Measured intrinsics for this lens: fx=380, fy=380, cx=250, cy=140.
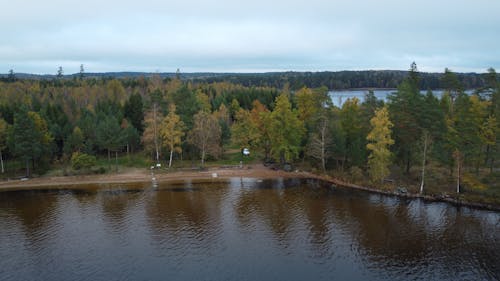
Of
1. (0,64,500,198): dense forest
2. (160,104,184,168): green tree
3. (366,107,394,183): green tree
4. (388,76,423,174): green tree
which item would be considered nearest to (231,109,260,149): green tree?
(0,64,500,198): dense forest

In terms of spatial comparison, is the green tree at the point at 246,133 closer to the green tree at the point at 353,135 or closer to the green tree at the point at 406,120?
the green tree at the point at 353,135

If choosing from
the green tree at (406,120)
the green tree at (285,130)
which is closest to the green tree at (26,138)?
the green tree at (285,130)

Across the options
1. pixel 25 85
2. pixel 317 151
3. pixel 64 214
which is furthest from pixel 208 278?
pixel 25 85

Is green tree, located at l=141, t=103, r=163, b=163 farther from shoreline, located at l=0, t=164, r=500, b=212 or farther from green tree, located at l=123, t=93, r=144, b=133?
green tree, located at l=123, t=93, r=144, b=133

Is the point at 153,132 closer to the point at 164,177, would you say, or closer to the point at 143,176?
the point at 143,176

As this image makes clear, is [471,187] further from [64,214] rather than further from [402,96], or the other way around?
[64,214]

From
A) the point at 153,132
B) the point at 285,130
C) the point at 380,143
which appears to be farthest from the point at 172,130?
the point at 380,143

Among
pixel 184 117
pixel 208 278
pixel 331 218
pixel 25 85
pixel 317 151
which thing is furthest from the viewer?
pixel 25 85
